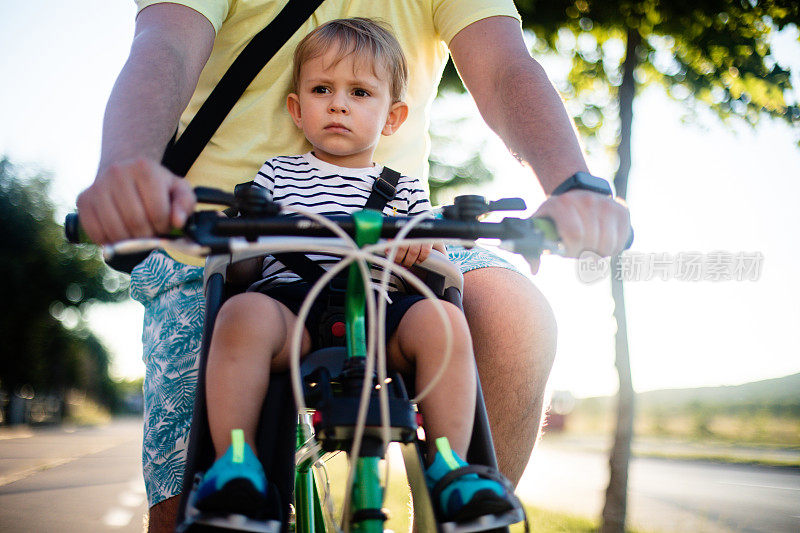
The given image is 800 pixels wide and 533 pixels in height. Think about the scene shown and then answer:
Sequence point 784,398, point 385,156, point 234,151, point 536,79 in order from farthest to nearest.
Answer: point 784,398, point 385,156, point 234,151, point 536,79

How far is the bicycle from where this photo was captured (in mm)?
1271

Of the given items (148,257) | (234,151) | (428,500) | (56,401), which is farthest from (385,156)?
(56,401)

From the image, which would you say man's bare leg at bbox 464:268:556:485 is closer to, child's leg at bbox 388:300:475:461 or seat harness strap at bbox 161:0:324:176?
child's leg at bbox 388:300:475:461

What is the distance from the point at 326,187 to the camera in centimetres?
233

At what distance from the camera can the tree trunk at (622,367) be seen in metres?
5.92

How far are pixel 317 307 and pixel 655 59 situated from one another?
243 inches

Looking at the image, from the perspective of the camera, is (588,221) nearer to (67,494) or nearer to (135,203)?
(135,203)

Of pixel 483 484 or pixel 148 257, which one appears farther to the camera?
pixel 148 257

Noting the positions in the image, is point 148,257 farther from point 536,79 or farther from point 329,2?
point 536,79

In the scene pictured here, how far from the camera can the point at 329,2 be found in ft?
9.13

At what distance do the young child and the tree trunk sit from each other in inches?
151

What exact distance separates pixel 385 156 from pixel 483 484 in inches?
64.1

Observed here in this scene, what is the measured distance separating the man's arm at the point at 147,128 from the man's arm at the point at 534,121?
0.83 m

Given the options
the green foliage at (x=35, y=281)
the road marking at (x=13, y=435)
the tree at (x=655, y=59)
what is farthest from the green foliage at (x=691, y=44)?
the green foliage at (x=35, y=281)
